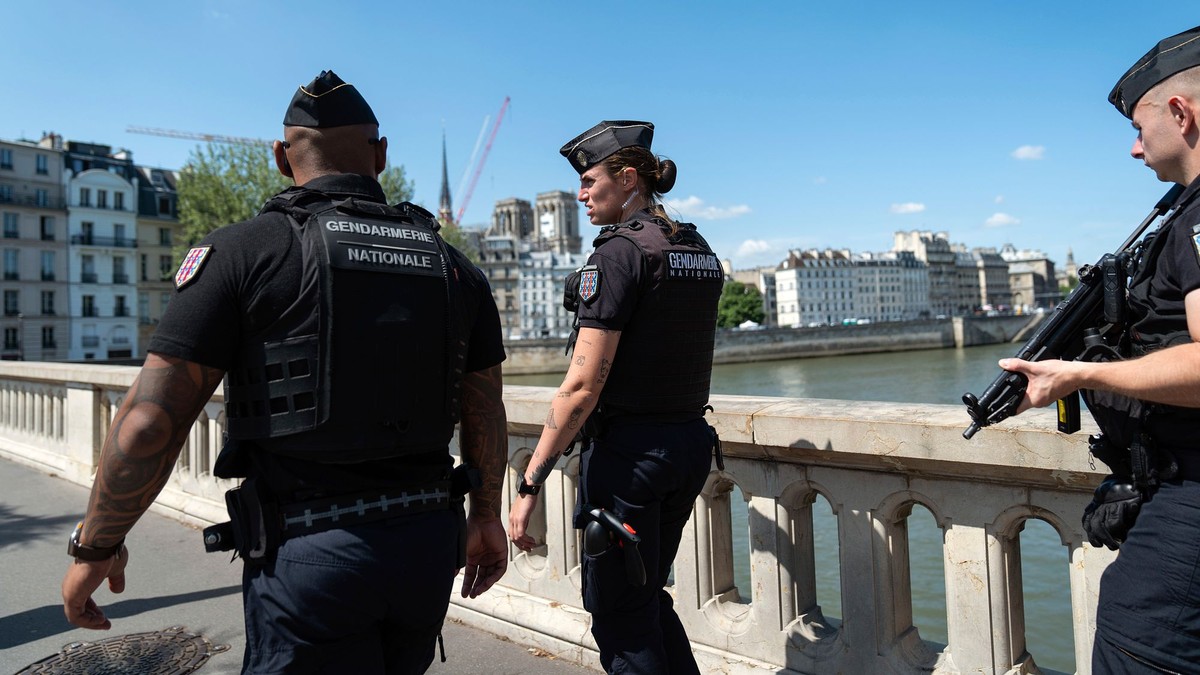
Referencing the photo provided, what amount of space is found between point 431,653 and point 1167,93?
211 cm

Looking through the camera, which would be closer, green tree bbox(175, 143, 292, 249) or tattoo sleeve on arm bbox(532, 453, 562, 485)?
tattoo sleeve on arm bbox(532, 453, 562, 485)

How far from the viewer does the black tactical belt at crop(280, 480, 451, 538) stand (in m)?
1.97

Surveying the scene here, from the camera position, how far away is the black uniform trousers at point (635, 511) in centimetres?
271

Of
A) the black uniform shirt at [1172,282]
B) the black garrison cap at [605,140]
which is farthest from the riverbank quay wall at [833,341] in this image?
the black uniform shirt at [1172,282]

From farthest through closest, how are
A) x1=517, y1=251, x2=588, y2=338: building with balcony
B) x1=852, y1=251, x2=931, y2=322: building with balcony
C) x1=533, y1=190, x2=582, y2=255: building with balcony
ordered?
1. x1=533, y1=190, x2=582, y2=255: building with balcony
2. x1=852, y1=251, x2=931, y2=322: building with balcony
3. x1=517, y1=251, x2=588, y2=338: building with balcony

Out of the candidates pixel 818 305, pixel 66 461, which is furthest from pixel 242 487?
pixel 818 305

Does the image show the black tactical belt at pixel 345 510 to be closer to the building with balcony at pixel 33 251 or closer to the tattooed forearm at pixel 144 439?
the tattooed forearm at pixel 144 439

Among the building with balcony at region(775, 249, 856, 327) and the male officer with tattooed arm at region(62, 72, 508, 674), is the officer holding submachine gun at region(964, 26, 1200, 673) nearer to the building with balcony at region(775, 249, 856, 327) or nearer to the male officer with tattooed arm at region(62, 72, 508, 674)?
the male officer with tattooed arm at region(62, 72, 508, 674)

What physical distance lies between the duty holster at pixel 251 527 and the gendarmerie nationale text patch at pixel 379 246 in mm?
554

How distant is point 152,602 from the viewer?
4.68 meters

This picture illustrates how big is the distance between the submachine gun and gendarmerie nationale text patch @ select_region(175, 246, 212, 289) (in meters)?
1.81

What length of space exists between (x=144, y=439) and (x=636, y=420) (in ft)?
4.58

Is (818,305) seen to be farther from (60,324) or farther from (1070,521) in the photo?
(1070,521)

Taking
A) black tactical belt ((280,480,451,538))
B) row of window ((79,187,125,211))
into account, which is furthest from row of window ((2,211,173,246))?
black tactical belt ((280,480,451,538))
